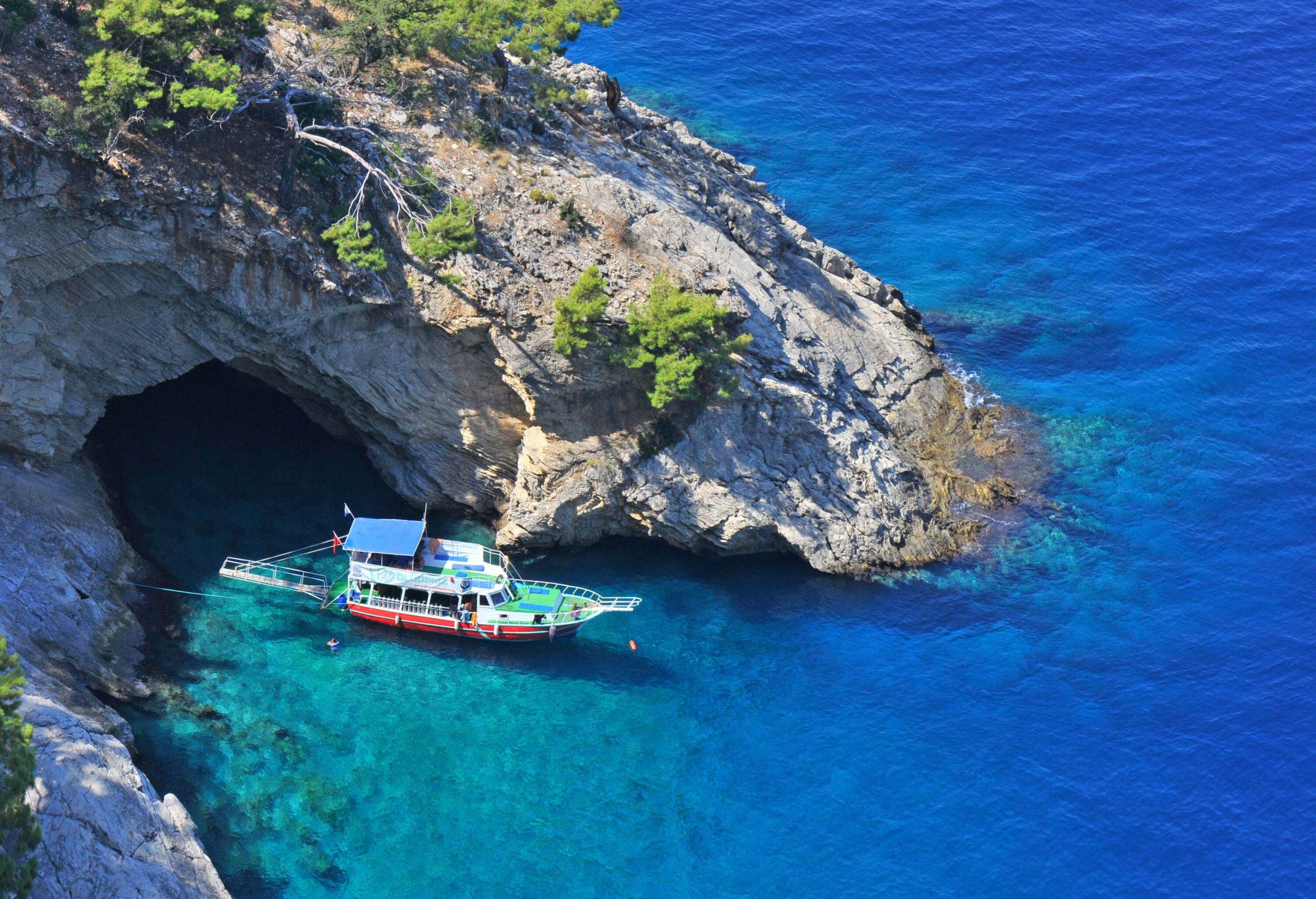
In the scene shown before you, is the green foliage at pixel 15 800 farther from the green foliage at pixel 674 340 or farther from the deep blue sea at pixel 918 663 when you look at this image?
the green foliage at pixel 674 340

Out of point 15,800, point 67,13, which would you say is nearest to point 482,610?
point 15,800

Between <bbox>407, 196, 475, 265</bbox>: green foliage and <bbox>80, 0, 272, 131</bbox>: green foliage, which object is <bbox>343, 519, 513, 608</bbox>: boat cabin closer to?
<bbox>407, 196, 475, 265</bbox>: green foliage

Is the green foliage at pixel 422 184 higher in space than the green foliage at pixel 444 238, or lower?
higher

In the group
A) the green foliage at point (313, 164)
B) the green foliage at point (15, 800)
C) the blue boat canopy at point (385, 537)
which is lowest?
the green foliage at point (15, 800)

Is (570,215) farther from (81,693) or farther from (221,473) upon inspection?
(81,693)

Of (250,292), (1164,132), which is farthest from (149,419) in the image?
(1164,132)

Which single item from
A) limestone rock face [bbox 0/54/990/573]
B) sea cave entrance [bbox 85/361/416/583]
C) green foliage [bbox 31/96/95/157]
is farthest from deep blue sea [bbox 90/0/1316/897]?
green foliage [bbox 31/96/95/157]

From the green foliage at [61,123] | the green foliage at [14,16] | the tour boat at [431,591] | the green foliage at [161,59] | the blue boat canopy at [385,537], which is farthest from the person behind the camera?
the blue boat canopy at [385,537]

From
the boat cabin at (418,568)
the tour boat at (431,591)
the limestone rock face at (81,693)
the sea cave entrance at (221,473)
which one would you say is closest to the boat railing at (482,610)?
the tour boat at (431,591)
